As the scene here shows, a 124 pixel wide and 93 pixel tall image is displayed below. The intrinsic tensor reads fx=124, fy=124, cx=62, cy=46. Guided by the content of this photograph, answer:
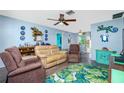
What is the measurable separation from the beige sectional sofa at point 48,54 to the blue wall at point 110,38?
7.03 feet

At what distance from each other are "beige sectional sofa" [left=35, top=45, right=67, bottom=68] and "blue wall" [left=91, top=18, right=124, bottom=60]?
2.14 metres

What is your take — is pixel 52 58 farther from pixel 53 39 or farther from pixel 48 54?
pixel 53 39

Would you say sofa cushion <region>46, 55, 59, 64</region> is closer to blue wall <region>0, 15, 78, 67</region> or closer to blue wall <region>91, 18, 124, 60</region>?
blue wall <region>0, 15, 78, 67</region>

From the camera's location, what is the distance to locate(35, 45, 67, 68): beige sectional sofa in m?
4.35

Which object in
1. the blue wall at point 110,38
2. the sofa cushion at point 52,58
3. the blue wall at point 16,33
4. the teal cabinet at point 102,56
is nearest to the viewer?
the blue wall at point 16,33

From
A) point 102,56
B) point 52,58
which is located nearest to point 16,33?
point 52,58

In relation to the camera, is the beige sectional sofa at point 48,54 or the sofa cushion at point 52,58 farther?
the sofa cushion at point 52,58

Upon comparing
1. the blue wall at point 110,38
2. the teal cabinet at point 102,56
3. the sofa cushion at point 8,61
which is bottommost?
the teal cabinet at point 102,56

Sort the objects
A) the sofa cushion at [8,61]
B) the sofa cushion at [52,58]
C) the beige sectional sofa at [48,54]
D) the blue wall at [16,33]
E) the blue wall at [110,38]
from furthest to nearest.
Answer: the blue wall at [110,38]
the sofa cushion at [52,58]
the beige sectional sofa at [48,54]
the blue wall at [16,33]
the sofa cushion at [8,61]

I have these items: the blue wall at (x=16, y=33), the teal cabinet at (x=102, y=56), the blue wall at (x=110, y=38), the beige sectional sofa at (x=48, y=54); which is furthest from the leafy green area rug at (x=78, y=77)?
the blue wall at (x=110, y=38)

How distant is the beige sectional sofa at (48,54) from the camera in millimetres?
4352

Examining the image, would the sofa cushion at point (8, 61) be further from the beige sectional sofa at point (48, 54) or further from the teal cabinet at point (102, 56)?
the teal cabinet at point (102, 56)

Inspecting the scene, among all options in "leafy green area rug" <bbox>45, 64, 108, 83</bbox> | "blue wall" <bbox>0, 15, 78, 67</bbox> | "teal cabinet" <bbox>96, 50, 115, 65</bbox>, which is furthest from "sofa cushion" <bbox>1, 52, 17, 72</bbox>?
"teal cabinet" <bbox>96, 50, 115, 65</bbox>
